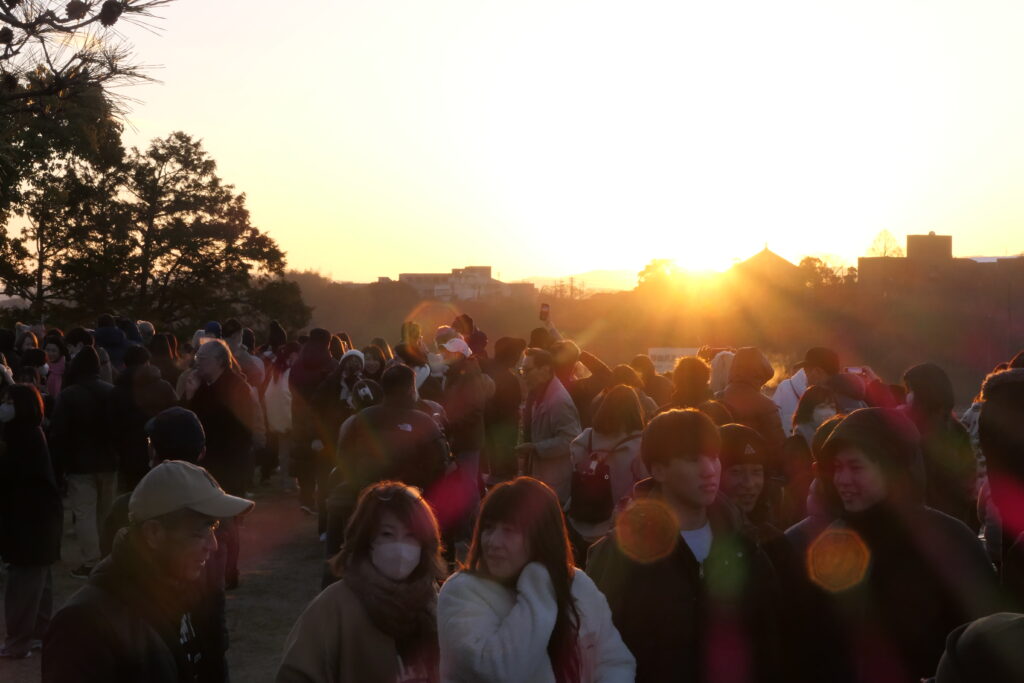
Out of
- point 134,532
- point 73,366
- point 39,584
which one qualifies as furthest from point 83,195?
point 134,532

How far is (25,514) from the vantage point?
779 centimetres

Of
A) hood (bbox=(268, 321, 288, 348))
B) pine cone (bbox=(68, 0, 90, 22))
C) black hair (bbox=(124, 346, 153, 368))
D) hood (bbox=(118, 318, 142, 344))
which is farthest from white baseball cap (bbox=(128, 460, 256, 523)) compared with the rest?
hood (bbox=(268, 321, 288, 348))

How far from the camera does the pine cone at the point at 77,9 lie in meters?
5.91

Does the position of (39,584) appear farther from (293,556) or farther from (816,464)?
(816,464)

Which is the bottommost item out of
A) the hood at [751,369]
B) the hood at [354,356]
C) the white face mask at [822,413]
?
the white face mask at [822,413]

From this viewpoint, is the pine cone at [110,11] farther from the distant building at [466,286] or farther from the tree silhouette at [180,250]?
the distant building at [466,286]

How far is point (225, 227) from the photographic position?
152ft

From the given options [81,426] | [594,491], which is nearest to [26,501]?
[81,426]

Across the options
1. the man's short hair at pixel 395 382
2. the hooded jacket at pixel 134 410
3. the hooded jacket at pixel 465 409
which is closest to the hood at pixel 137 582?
the man's short hair at pixel 395 382

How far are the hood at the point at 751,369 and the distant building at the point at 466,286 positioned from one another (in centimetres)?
4771

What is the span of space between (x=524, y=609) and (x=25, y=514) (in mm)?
5443

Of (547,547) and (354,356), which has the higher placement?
(354,356)

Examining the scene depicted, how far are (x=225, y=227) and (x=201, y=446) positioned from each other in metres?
42.3

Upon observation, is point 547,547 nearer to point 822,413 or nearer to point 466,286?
point 822,413
